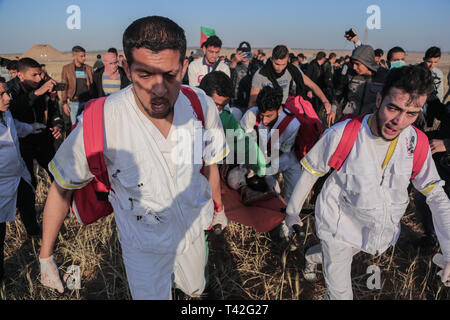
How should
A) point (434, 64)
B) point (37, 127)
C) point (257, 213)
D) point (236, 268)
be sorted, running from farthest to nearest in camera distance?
point (434, 64), point (37, 127), point (257, 213), point (236, 268)

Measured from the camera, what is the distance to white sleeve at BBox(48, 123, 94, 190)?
1.63m

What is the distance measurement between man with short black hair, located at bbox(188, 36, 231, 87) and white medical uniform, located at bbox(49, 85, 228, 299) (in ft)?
12.8

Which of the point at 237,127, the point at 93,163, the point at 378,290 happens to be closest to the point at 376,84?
the point at 237,127

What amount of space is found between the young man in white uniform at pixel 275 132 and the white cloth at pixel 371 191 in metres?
1.38

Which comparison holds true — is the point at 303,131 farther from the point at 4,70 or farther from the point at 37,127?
the point at 4,70

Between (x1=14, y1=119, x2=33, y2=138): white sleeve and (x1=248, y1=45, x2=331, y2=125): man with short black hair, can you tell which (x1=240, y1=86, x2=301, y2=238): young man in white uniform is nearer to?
(x1=248, y1=45, x2=331, y2=125): man with short black hair

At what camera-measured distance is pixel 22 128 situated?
370 centimetres

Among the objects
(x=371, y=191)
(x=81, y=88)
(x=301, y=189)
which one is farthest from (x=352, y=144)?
(x=81, y=88)

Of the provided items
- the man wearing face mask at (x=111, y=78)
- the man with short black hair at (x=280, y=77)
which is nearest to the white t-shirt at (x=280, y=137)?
the man with short black hair at (x=280, y=77)

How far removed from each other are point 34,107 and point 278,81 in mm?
3715

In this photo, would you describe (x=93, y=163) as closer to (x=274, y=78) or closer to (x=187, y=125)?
(x=187, y=125)

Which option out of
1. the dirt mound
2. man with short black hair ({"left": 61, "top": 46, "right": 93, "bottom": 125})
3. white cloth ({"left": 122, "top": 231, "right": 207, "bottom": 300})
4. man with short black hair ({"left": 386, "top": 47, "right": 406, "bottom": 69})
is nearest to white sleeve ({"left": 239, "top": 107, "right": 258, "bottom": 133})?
white cloth ({"left": 122, "top": 231, "right": 207, "bottom": 300})

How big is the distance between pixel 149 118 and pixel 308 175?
4.31 ft

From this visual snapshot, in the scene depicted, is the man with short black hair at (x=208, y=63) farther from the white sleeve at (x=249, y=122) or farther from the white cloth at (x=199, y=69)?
the white sleeve at (x=249, y=122)
